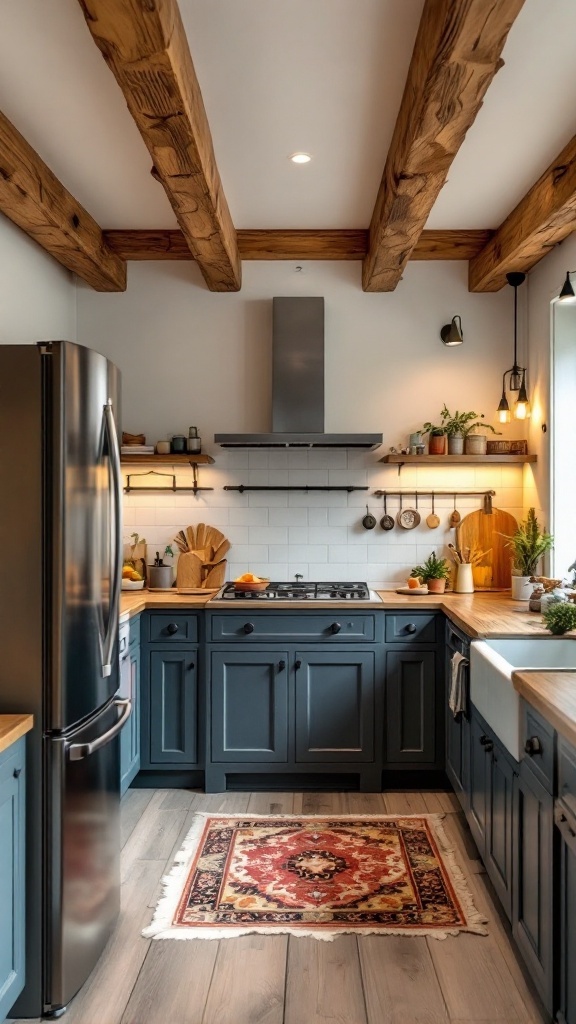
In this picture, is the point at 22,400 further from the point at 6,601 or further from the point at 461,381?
the point at 461,381

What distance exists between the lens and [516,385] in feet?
14.2

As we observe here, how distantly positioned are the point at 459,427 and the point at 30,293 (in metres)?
2.48

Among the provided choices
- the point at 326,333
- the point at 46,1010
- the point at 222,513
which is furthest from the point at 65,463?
the point at 326,333

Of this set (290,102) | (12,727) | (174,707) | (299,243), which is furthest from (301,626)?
(290,102)

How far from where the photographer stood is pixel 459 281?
14.8 ft

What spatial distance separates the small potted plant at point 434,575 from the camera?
4.28 m

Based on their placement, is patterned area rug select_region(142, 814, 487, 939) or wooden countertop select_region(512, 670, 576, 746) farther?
patterned area rug select_region(142, 814, 487, 939)

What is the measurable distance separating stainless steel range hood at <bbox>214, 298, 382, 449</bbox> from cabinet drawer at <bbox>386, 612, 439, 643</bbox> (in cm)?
104

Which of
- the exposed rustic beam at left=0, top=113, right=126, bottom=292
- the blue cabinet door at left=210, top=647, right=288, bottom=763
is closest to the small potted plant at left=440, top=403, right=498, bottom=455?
the blue cabinet door at left=210, top=647, right=288, bottom=763

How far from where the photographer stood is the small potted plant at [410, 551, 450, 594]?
14.0 ft

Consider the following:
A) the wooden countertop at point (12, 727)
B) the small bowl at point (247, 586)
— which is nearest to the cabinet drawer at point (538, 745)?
the wooden countertop at point (12, 727)

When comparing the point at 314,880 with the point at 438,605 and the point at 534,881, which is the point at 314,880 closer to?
the point at 534,881

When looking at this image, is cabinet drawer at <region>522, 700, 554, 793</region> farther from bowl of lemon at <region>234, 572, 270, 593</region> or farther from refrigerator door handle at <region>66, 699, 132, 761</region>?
bowl of lemon at <region>234, 572, 270, 593</region>

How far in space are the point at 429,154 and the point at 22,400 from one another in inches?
66.8
